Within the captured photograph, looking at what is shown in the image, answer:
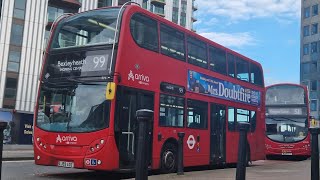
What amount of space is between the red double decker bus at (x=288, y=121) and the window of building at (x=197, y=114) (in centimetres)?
1036

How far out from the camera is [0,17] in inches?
1542

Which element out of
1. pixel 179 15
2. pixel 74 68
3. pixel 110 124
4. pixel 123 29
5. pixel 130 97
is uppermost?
pixel 179 15

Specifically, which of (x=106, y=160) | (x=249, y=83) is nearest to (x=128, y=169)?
(x=106, y=160)

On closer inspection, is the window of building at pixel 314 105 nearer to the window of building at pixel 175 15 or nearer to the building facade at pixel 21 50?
the window of building at pixel 175 15

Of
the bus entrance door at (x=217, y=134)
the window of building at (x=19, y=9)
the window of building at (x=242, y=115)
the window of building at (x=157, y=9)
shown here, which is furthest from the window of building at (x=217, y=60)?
the window of building at (x=157, y=9)

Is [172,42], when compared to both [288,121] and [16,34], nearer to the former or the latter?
[288,121]

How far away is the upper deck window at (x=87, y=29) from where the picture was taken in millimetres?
11031

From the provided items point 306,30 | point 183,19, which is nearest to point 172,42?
point 183,19

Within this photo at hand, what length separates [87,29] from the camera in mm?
11367

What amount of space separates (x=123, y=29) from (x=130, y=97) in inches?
65.9

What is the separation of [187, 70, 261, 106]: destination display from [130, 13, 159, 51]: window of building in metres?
2.00

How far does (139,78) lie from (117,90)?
3.16ft

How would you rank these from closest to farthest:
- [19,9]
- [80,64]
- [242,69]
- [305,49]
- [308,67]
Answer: [80,64] < [242,69] < [19,9] < [308,67] < [305,49]

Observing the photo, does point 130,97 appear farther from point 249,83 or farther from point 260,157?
point 260,157
